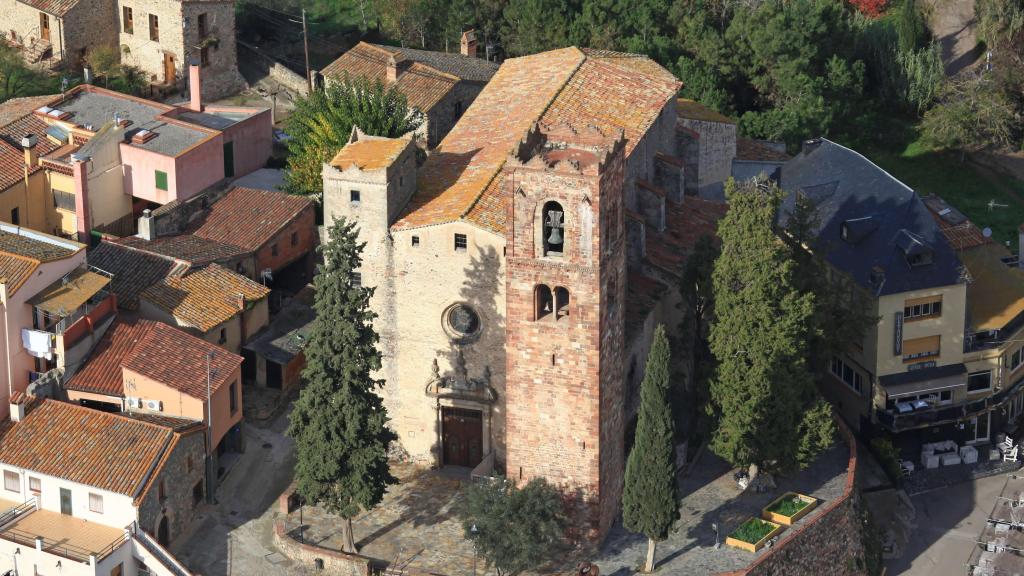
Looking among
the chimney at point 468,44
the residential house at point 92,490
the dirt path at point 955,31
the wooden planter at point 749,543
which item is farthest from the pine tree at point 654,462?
the dirt path at point 955,31

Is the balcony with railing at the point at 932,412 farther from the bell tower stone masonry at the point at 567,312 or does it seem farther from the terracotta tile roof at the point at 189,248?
the terracotta tile roof at the point at 189,248

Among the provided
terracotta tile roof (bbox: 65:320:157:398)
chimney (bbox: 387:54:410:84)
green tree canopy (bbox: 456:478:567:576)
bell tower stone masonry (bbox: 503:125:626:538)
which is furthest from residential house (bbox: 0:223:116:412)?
chimney (bbox: 387:54:410:84)

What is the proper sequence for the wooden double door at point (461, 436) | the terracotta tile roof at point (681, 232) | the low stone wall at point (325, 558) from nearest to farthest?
the low stone wall at point (325, 558) → the wooden double door at point (461, 436) → the terracotta tile roof at point (681, 232)

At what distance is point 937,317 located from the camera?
8562 centimetres

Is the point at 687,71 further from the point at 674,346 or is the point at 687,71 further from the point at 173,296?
the point at 173,296

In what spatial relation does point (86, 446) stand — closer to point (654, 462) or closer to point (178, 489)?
point (178, 489)

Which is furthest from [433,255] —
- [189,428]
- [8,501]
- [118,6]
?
[118,6]

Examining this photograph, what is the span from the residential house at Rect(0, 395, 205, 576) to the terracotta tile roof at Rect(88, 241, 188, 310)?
7.51 metres

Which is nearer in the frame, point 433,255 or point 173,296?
point 433,255

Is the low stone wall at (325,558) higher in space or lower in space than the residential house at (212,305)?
lower

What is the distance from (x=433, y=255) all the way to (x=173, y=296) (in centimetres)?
1353

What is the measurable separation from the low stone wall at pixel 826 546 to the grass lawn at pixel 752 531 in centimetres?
66

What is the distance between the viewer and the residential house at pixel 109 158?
289 ft

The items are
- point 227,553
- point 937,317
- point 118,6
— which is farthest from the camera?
point 118,6
